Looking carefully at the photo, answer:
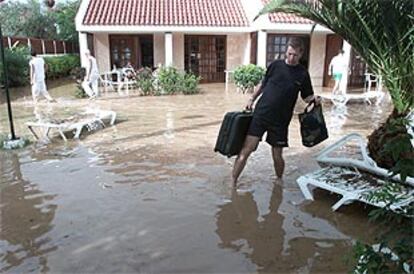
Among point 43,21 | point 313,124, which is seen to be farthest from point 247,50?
point 43,21

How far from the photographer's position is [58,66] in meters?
23.1

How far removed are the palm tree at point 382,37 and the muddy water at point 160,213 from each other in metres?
1.30

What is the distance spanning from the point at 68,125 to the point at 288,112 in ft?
15.4

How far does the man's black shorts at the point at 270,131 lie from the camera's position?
5.18 m

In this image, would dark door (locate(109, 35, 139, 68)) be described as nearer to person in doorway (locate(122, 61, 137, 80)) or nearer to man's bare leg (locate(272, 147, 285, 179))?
person in doorway (locate(122, 61, 137, 80))

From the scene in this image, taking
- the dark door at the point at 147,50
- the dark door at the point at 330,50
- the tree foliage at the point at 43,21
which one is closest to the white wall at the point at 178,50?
the dark door at the point at 147,50

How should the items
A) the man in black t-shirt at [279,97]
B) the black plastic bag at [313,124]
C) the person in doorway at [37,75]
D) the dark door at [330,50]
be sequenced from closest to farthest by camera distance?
the man in black t-shirt at [279,97] → the black plastic bag at [313,124] → the person in doorway at [37,75] → the dark door at [330,50]

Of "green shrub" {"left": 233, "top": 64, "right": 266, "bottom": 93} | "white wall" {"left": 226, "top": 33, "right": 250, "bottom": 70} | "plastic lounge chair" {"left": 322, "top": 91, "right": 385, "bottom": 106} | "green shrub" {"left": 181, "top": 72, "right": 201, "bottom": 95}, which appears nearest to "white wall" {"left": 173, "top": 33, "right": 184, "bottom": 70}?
"white wall" {"left": 226, "top": 33, "right": 250, "bottom": 70}

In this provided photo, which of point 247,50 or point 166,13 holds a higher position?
point 166,13

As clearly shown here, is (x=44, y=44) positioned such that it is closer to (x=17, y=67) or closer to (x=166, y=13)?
(x=17, y=67)

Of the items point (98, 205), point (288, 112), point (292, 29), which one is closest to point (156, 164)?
point (98, 205)

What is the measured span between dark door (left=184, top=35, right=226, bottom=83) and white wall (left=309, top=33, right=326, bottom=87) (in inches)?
168

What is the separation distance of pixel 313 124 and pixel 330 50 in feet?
49.6

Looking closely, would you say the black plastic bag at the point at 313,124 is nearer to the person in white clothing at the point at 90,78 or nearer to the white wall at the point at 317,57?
the person in white clothing at the point at 90,78
